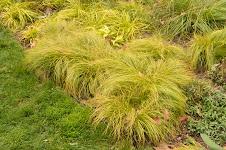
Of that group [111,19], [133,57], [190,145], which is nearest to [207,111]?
[190,145]

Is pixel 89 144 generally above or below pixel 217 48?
below

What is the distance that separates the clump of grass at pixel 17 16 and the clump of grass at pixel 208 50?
2778 millimetres

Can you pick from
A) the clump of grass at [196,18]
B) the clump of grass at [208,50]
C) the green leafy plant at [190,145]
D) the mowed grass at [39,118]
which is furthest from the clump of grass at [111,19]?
the green leafy plant at [190,145]

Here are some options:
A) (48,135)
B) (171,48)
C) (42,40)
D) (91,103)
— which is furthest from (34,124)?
(171,48)

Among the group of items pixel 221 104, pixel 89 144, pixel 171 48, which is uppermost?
pixel 171 48

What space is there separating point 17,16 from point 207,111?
365cm

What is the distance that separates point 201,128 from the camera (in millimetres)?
4789

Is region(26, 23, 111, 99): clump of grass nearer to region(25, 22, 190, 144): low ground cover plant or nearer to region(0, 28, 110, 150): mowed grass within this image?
region(25, 22, 190, 144): low ground cover plant

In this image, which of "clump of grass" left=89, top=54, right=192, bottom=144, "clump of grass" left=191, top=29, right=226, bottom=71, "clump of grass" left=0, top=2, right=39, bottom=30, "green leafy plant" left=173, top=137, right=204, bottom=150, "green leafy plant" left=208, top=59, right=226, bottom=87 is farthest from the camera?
"clump of grass" left=0, top=2, right=39, bottom=30

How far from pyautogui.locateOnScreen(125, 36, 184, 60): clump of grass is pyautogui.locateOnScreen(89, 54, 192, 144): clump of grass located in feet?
1.05

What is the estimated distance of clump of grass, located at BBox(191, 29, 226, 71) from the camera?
5723 mm

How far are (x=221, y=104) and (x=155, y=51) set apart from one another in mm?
1201

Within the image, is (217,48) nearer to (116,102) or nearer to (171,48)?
(171,48)

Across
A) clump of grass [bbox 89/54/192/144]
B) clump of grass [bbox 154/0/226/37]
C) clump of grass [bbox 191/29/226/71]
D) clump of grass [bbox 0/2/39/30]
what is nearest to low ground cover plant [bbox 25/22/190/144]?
clump of grass [bbox 89/54/192/144]
